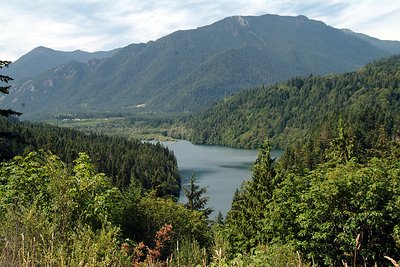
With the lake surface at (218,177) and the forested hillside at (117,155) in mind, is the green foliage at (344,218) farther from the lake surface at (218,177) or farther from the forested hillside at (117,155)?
the forested hillside at (117,155)

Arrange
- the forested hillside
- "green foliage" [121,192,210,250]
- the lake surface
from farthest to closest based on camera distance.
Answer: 1. the forested hillside
2. the lake surface
3. "green foliage" [121,192,210,250]

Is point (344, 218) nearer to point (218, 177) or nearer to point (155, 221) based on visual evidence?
point (155, 221)

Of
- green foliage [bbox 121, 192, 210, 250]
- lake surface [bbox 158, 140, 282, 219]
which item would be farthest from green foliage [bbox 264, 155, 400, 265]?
lake surface [bbox 158, 140, 282, 219]

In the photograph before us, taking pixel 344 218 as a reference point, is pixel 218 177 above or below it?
below

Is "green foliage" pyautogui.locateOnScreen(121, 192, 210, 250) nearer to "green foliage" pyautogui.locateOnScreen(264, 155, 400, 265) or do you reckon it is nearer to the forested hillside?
"green foliage" pyautogui.locateOnScreen(264, 155, 400, 265)

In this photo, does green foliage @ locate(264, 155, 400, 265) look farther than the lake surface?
No

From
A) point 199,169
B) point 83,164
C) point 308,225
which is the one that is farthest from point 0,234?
point 199,169

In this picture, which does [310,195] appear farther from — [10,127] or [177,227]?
[10,127]

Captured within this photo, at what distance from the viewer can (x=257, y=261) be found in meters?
10.2

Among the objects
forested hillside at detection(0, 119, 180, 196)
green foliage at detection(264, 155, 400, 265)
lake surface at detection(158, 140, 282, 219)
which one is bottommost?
lake surface at detection(158, 140, 282, 219)

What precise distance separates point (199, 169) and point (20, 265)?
166m

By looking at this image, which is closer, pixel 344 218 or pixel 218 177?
pixel 344 218

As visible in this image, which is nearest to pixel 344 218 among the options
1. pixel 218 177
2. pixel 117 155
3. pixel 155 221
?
pixel 155 221

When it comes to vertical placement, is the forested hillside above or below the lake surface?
above
